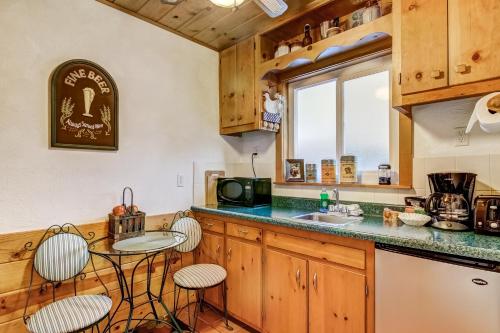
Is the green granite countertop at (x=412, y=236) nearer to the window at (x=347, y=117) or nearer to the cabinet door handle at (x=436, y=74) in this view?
the window at (x=347, y=117)

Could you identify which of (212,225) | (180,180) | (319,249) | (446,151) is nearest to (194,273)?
(212,225)

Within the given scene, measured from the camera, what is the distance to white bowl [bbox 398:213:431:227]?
5.10 ft

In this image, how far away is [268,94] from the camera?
2.56 m

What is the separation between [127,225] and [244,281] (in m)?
0.98

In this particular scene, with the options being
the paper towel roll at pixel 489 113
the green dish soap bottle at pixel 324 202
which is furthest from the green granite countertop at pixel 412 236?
the paper towel roll at pixel 489 113

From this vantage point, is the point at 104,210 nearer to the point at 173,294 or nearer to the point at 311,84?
the point at 173,294

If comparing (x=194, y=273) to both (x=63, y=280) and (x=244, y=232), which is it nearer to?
(x=244, y=232)

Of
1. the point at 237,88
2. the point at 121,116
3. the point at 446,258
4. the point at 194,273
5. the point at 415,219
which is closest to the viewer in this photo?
the point at 446,258

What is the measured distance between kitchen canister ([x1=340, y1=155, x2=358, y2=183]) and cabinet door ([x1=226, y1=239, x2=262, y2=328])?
885 millimetres

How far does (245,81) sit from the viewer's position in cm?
259

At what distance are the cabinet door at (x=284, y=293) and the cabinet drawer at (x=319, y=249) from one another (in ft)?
0.22

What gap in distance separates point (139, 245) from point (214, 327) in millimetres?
1020

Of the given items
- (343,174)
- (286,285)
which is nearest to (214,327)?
(286,285)

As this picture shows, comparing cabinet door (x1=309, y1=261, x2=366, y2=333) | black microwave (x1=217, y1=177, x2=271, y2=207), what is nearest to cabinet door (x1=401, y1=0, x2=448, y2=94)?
cabinet door (x1=309, y1=261, x2=366, y2=333)
